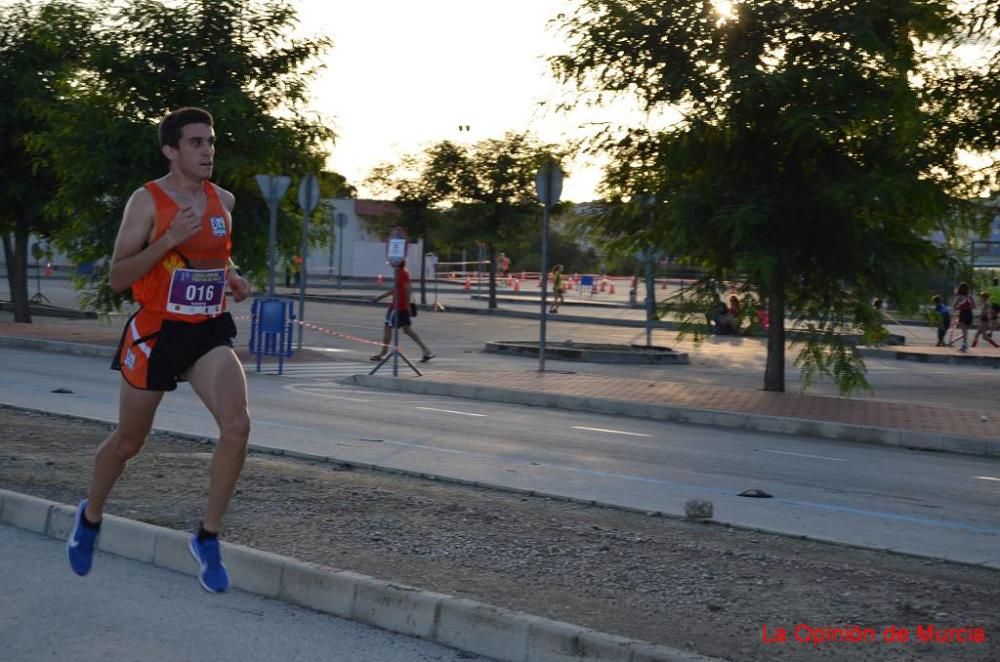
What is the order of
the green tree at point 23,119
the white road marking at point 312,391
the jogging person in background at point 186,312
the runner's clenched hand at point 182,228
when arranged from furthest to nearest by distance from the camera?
the green tree at point 23,119 < the white road marking at point 312,391 < the jogging person in background at point 186,312 < the runner's clenched hand at point 182,228

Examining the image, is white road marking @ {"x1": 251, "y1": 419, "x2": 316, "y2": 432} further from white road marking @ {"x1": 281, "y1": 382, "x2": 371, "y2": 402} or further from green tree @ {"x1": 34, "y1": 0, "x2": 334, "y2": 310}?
green tree @ {"x1": 34, "y1": 0, "x2": 334, "y2": 310}

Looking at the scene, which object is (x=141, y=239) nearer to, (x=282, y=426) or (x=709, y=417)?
(x=282, y=426)

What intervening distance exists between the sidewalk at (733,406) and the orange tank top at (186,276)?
10160mm

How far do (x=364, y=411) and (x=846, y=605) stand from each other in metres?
9.94

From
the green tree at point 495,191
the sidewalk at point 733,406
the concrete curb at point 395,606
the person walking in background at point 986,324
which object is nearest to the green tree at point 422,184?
the green tree at point 495,191

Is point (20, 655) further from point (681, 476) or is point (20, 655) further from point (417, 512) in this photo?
point (681, 476)

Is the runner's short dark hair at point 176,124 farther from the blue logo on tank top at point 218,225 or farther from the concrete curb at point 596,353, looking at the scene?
the concrete curb at point 596,353

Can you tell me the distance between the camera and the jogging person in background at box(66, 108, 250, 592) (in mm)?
5816

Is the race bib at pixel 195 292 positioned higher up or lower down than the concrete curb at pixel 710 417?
higher up

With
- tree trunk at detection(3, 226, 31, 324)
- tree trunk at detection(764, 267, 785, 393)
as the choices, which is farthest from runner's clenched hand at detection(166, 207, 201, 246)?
tree trunk at detection(3, 226, 31, 324)

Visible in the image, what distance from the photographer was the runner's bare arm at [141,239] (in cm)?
569

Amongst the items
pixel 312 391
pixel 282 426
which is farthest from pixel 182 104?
pixel 282 426

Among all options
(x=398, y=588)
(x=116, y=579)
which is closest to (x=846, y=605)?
(x=398, y=588)

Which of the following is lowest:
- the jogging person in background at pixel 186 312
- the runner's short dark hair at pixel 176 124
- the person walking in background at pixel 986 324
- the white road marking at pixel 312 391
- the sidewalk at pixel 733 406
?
the white road marking at pixel 312 391
